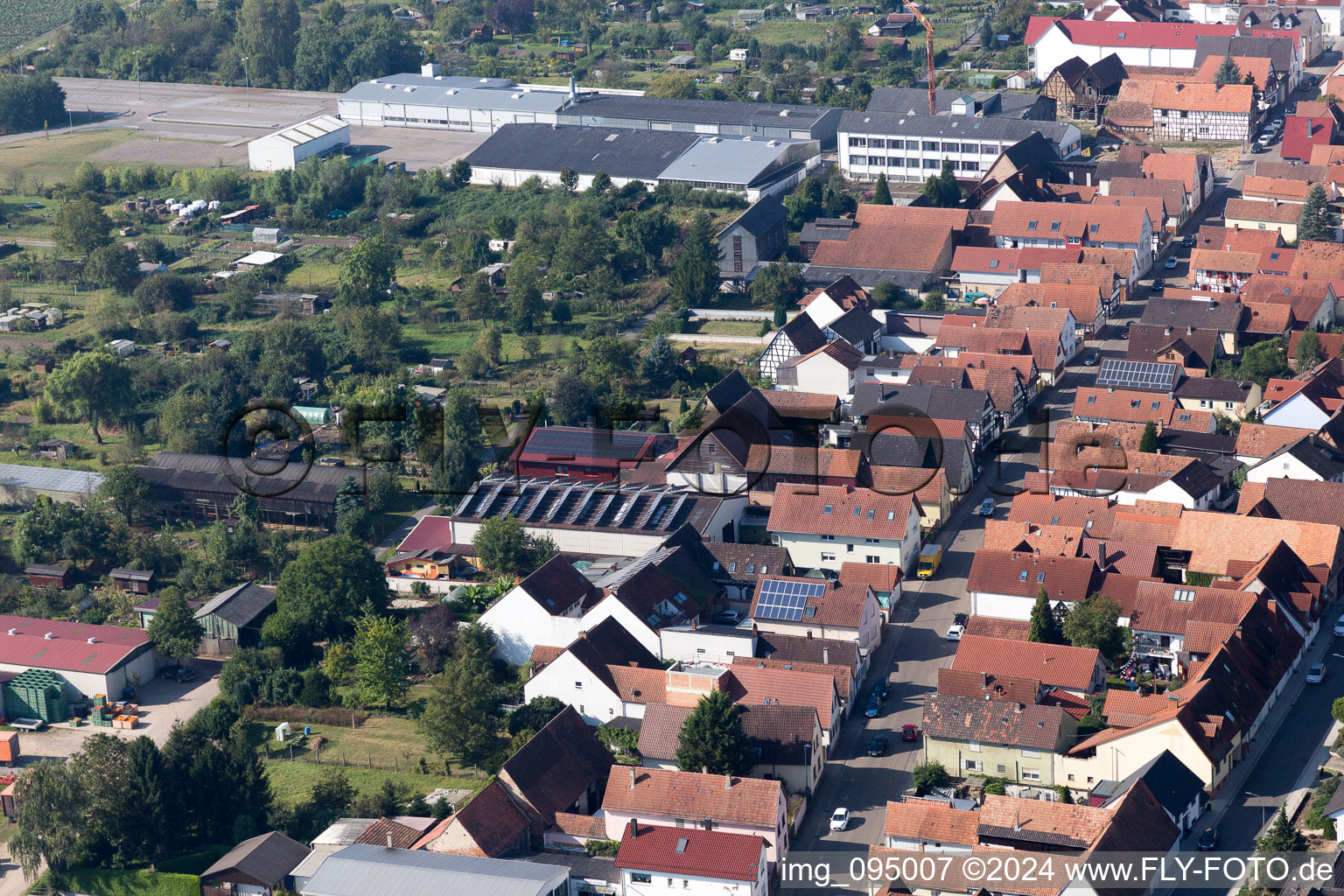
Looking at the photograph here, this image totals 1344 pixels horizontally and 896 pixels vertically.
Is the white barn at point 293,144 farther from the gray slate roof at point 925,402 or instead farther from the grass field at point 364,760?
the grass field at point 364,760

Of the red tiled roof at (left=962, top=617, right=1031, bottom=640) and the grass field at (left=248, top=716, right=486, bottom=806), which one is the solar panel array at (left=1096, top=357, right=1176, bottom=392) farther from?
the grass field at (left=248, top=716, right=486, bottom=806)

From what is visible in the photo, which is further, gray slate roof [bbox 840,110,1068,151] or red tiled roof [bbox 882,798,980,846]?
gray slate roof [bbox 840,110,1068,151]

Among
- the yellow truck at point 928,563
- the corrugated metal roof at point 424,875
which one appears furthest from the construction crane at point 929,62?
the corrugated metal roof at point 424,875

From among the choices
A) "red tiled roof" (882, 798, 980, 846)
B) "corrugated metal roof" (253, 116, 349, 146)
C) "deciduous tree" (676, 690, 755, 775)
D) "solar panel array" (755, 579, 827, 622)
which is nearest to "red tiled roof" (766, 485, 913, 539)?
"solar panel array" (755, 579, 827, 622)

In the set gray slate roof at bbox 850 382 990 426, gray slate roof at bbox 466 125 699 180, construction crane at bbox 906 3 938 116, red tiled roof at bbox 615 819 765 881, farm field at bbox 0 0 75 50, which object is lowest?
red tiled roof at bbox 615 819 765 881

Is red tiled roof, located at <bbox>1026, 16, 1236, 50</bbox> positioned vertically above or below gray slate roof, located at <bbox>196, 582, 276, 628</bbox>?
above

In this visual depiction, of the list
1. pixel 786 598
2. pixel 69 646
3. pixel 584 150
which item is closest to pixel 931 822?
pixel 786 598

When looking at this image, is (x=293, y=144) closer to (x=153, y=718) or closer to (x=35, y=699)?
(x=35, y=699)
